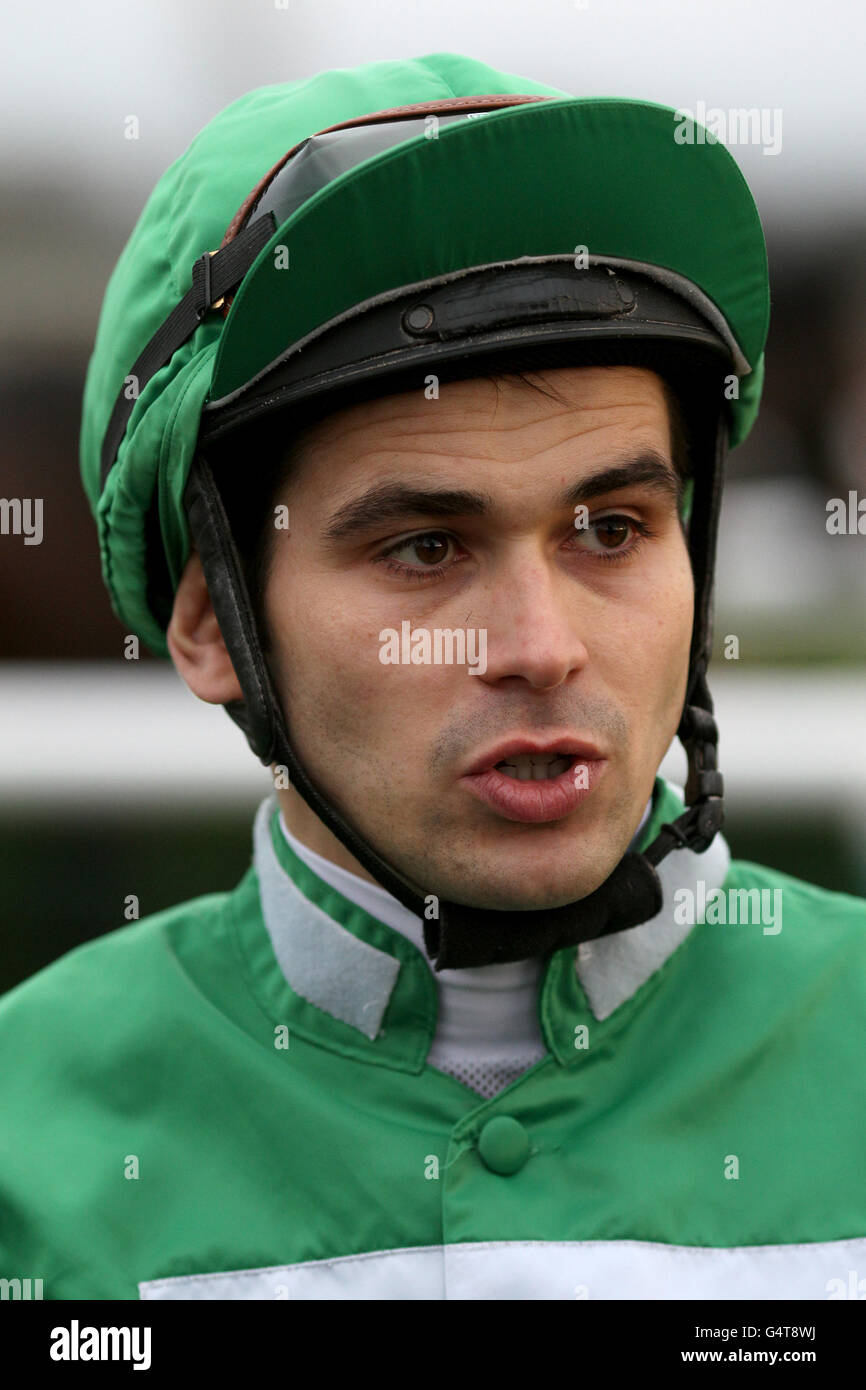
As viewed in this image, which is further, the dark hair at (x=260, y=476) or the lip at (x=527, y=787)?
the dark hair at (x=260, y=476)

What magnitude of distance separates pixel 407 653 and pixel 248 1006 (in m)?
0.63

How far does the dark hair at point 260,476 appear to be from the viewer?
6.24 ft

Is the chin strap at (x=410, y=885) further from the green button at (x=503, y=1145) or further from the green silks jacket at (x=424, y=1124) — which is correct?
the green button at (x=503, y=1145)

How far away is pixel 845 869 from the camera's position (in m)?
4.09

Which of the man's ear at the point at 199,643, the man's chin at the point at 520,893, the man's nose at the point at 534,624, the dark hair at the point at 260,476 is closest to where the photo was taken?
the man's nose at the point at 534,624

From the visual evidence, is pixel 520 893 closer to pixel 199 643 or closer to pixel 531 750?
pixel 531 750

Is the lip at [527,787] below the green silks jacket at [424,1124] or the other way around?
the other way around

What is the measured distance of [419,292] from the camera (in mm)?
1755

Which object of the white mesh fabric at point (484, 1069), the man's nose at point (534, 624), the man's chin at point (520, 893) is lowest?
the white mesh fabric at point (484, 1069)

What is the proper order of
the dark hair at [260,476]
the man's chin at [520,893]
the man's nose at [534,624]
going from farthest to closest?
the dark hair at [260,476], the man's chin at [520,893], the man's nose at [534,624]

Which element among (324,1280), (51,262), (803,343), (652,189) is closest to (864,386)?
(803,343)

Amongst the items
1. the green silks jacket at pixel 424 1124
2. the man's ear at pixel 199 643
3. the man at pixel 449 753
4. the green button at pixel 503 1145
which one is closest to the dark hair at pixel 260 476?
the man at pixel 449 753

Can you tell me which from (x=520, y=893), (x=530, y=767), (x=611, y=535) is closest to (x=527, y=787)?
(x=530, y=767)

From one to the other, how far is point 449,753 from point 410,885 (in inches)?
9.7
